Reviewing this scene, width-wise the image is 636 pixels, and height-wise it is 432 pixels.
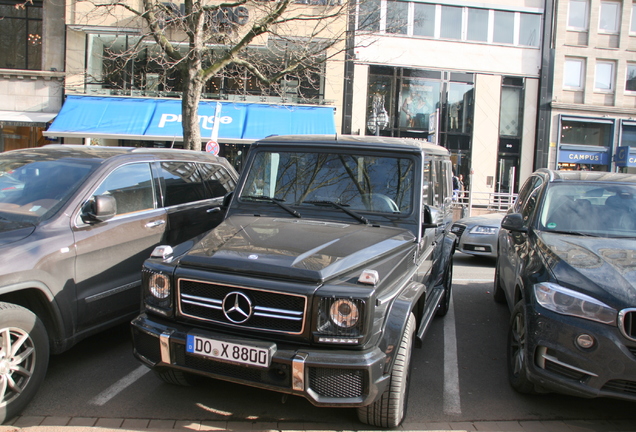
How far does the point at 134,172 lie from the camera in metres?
4.92

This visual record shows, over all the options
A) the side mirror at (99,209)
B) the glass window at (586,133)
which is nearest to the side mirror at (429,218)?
the side mirror at (99,209)

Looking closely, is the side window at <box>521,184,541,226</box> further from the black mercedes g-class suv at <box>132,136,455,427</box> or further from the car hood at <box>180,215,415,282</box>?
the car hood at <box>180,215,415,282</box>

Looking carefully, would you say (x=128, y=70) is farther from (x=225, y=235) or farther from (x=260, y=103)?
(x=225, y=235)

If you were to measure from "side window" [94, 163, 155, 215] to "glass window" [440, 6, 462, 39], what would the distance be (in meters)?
20.7

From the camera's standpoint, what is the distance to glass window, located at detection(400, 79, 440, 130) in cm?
2253

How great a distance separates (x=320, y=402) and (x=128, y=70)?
63.5 feet

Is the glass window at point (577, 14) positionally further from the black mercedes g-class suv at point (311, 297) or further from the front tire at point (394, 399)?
the front tire at point (394, 399)

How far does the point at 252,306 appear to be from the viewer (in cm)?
299

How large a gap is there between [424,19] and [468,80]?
11.2ft

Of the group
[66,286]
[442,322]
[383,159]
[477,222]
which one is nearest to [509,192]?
[477,222]

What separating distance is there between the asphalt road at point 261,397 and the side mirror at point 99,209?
129 centimetres

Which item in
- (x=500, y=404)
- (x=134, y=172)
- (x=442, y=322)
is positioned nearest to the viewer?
(x=500, y=404)

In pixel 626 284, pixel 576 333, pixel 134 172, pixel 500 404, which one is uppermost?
pixel 134 172

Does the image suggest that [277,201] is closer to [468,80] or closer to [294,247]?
[294,247]
